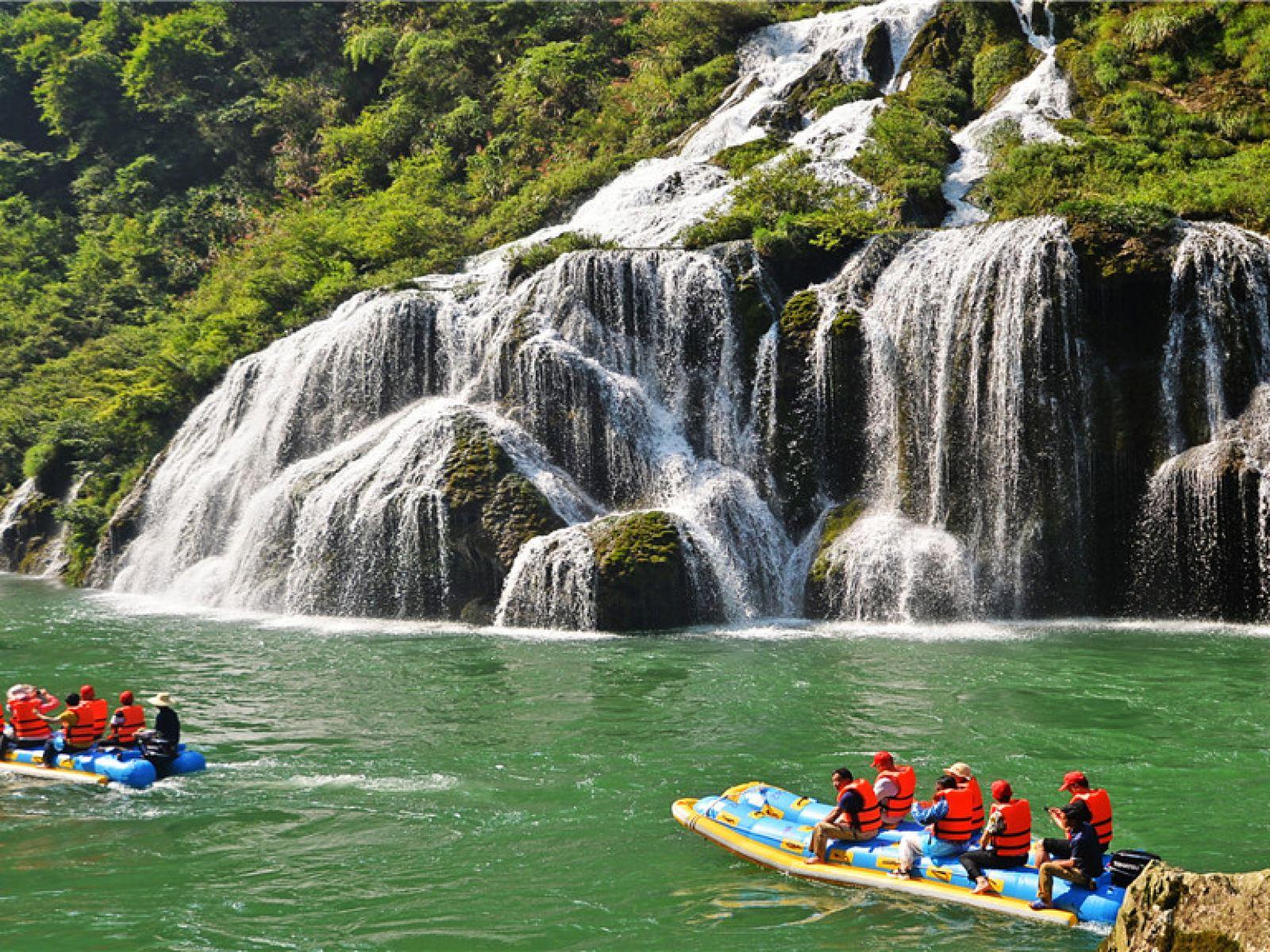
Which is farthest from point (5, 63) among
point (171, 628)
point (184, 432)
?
point (171, 628)

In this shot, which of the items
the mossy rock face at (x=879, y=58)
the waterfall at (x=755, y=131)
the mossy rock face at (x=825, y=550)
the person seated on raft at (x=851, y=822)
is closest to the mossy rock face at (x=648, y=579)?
the mossy rock face at (x=825, y=550)

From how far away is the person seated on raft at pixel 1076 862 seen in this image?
26.9ft

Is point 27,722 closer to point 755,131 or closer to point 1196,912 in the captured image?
point 1196,912

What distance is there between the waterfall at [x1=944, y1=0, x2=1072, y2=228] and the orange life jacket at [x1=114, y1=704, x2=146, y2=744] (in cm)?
2266

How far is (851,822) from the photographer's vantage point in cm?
921

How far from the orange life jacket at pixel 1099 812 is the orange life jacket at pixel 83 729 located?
9.83m

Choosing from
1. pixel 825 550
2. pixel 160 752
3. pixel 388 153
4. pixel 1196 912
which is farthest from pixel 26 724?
pixel 388 153

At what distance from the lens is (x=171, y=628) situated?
2136 centimetres

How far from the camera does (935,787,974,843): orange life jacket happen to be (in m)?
8.91

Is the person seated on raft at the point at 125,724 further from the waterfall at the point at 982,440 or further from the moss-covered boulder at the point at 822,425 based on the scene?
the moss-covered boulder at the point at 822,425

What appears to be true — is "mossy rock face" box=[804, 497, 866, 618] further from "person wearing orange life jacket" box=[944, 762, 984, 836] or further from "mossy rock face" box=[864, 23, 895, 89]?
"mossy rock face" box=[864, 23, 895, 89]

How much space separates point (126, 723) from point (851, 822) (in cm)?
767

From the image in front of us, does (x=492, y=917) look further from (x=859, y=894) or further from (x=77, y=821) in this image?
(x=77, y=821)

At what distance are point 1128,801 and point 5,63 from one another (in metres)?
71.8
